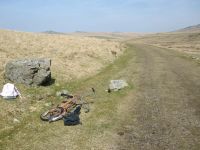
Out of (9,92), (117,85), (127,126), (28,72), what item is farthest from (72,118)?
(117,85)

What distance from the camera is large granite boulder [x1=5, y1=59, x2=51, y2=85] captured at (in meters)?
27.1

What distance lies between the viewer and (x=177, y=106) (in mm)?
23438

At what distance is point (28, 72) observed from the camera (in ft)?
88.8

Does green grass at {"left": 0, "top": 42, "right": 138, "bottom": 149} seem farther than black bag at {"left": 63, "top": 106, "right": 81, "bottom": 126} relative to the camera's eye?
No

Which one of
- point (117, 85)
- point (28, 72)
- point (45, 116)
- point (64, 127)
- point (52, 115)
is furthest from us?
point (117, 85)

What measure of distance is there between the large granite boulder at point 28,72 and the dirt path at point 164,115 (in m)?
8.17

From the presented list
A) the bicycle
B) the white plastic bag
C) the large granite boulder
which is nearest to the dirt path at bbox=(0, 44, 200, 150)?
the bicycle

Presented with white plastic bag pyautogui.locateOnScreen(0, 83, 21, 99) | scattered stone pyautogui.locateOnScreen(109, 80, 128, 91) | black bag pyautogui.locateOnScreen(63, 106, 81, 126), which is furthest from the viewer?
scattered stone pyautogui.locateOnScreen(109, 80, 128, 91)

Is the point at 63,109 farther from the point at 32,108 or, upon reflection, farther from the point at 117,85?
the point at 117,85

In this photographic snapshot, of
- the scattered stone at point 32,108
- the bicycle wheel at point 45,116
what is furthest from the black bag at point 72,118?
the scattered stone at point 32,108

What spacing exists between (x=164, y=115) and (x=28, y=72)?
12727 mm

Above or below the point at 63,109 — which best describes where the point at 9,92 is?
above

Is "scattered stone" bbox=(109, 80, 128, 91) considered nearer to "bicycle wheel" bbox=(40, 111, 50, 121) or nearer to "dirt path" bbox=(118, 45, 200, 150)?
"dirt path" bbox=(118, 45, 200, 150)

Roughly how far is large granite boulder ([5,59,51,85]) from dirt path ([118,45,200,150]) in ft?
26.8
